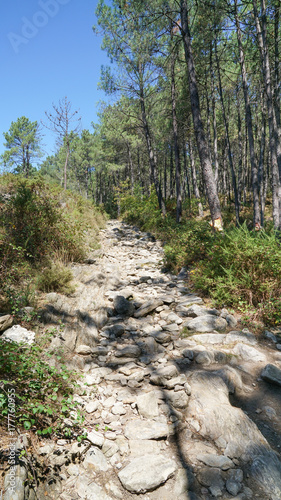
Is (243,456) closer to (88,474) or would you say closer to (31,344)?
(88,474)

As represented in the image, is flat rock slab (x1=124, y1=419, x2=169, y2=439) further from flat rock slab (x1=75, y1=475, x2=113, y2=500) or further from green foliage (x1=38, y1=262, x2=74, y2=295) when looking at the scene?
green foliage (x1=38, y1=262, x2=74, y2=295)

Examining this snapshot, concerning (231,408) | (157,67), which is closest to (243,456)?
(231,408)

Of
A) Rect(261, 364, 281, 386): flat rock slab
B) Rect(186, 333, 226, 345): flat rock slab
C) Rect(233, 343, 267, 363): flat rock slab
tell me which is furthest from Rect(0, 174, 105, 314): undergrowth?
Rect(261, 364, 281, 386): flat rock slab

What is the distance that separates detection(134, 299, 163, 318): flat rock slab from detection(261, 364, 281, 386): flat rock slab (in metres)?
2.27

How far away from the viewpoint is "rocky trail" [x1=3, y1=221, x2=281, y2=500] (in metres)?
2.01

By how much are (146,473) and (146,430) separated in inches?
16.1

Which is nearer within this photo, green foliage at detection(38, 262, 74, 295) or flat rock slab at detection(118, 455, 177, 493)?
flat rock slab at detection(118, 455, 177, 493)

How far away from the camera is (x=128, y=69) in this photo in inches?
568

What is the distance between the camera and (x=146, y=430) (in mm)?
2486

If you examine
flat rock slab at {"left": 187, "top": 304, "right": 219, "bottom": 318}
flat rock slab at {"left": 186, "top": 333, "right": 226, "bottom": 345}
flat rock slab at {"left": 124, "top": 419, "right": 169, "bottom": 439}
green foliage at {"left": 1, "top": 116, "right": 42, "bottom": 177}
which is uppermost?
green foliage at {"left": 1, "top": 116, "right": 42, "bottom": 177}

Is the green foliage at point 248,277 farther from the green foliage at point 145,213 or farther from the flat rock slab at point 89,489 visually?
the green foliage at point 145,213

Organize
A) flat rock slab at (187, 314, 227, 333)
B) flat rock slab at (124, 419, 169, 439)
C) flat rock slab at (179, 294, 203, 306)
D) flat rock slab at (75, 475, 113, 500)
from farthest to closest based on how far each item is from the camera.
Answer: flat rock slab at (179, 294, 203, 306) < flat rock slab at (187, 314, 227, 333) < flat rock slab at (124, 419, 169, 439) < flat rock slab at (75, 475, 113, 500)

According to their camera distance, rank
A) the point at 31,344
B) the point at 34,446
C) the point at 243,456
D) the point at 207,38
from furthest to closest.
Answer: the point at 207,38, the point at 31,344, the point at 243,456, the point at 34,446

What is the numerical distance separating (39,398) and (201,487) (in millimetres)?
1584
